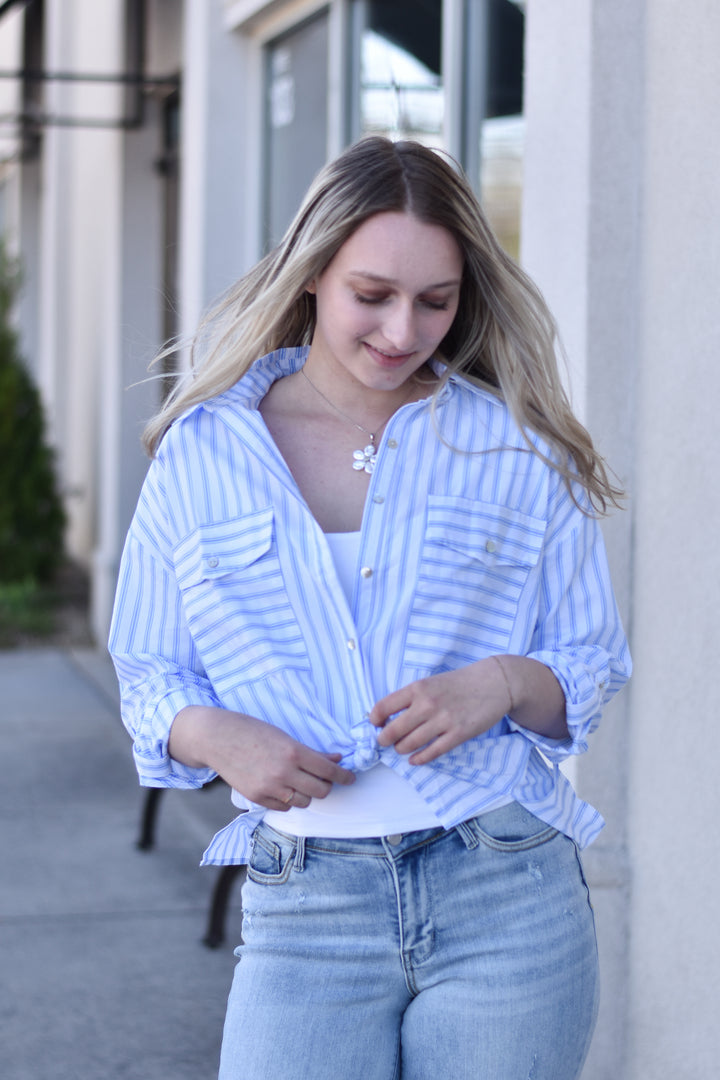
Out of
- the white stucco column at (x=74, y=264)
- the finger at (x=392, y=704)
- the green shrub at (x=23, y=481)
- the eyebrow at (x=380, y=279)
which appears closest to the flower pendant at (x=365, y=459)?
the eyebrow at (x=380, y=279)

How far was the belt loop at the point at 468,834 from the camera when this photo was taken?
1618 millimetres

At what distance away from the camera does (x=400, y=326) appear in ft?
5.41

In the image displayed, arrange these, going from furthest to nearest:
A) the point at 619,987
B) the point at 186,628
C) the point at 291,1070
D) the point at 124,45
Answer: the point at 124,45
the point at 619,987
the point at 186,628
the point at 291,1070

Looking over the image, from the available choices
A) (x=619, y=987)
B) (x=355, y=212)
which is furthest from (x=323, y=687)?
(x=619, y=987)

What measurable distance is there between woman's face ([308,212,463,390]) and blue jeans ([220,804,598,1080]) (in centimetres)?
58

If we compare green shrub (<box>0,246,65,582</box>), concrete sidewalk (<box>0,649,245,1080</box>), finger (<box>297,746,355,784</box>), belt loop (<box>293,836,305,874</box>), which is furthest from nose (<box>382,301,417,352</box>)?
green shrub (<box>0,246,65,582</box>)

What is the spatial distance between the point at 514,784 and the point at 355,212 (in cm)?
73

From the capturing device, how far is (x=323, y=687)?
1644 millimetres

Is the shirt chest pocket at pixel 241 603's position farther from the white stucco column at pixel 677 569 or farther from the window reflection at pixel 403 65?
the window reflection at pixel 403 65

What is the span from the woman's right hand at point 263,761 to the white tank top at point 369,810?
0.06 meters

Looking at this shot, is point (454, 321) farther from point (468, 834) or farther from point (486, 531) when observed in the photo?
point (468, 834)

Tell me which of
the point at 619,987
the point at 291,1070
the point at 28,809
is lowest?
the point at 28,809

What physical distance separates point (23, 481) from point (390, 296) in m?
8.45

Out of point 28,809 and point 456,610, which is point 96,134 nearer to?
point 28,809
